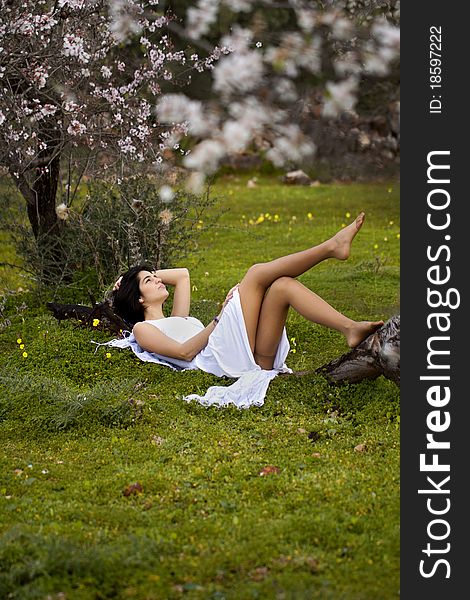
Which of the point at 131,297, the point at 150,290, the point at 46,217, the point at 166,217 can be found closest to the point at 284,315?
the point at 150,290

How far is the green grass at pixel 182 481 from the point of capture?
11.0ft

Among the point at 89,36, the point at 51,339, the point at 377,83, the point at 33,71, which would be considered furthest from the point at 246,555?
the point at 377,83

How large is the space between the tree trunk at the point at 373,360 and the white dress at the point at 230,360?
0.37 meters

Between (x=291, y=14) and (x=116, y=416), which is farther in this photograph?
(x=291, y=14)

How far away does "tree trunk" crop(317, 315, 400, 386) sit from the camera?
4.98m

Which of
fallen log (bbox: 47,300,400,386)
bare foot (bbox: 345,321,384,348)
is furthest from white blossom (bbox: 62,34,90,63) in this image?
bare foot (bbox: 345,321,384,348)

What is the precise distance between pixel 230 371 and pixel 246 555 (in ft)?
7.58

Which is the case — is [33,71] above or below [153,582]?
above

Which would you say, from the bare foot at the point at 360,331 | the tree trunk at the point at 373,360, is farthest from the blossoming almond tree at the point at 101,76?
the tree trunk at the point at 373,360

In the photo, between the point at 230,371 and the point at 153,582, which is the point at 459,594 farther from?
the point at 230,371

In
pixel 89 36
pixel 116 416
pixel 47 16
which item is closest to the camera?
pixel 116 416

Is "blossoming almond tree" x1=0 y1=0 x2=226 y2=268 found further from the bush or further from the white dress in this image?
the white dress

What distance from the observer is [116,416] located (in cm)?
515

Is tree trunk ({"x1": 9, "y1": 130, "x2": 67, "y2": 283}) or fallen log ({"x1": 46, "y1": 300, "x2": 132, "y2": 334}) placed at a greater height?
tree trunk ({"x1": 9, "y1": 130, "x2": 67, "y2": 283})
